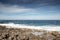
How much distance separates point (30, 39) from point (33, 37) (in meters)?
0.09

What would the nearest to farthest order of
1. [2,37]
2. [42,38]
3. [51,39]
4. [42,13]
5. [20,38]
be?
[51,39] → [42,38] → [20,38] → [2,37] → [42,13]

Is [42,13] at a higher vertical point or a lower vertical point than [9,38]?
higher

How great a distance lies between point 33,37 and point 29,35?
13 centimetres

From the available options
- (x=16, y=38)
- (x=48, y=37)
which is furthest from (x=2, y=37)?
(x=48, y=37)

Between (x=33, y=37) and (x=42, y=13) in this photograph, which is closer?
(x=33, y=37)

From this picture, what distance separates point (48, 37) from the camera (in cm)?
285

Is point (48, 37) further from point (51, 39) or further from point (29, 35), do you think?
point (29, 35)

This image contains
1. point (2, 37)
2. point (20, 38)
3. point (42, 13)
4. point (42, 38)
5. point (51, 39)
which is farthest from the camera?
point (42, 13)

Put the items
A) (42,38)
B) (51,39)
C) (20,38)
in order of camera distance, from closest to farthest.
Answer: (51,39) < (42,38) < (20,38)

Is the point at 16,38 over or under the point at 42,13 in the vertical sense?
under

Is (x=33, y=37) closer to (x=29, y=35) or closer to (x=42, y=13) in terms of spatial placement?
(x=29, y=35)

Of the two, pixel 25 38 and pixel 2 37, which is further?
pixel 2 37

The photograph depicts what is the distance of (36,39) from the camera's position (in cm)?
297

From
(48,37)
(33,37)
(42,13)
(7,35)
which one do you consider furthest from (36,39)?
(42,13)
